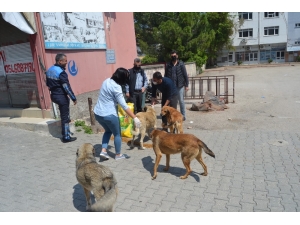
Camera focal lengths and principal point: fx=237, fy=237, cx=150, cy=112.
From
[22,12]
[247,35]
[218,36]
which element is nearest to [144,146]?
[22,12]

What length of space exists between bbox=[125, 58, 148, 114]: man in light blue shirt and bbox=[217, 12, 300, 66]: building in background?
39108 millimetres

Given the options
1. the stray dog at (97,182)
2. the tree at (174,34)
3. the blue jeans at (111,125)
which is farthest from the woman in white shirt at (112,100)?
the tree at (174,34)

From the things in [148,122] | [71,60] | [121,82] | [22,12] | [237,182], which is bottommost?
[237,182]

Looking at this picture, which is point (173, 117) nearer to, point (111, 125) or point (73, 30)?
point (111, 125)

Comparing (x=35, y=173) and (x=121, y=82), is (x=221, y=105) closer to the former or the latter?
(x=121, y=82)

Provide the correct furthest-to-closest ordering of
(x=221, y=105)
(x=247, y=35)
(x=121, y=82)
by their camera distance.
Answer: (x=247, y=35) < (x=221, y=105) < (x=121, y=82)

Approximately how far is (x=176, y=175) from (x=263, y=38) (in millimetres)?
43975

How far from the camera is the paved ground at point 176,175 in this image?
136 inches

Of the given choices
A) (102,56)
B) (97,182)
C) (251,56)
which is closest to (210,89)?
(102,56)

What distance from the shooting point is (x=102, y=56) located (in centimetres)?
901

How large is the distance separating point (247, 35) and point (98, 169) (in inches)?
1777

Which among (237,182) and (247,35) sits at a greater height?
(247,35)

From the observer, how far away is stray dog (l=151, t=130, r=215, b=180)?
12.9 ft

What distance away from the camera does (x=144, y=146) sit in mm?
5785
